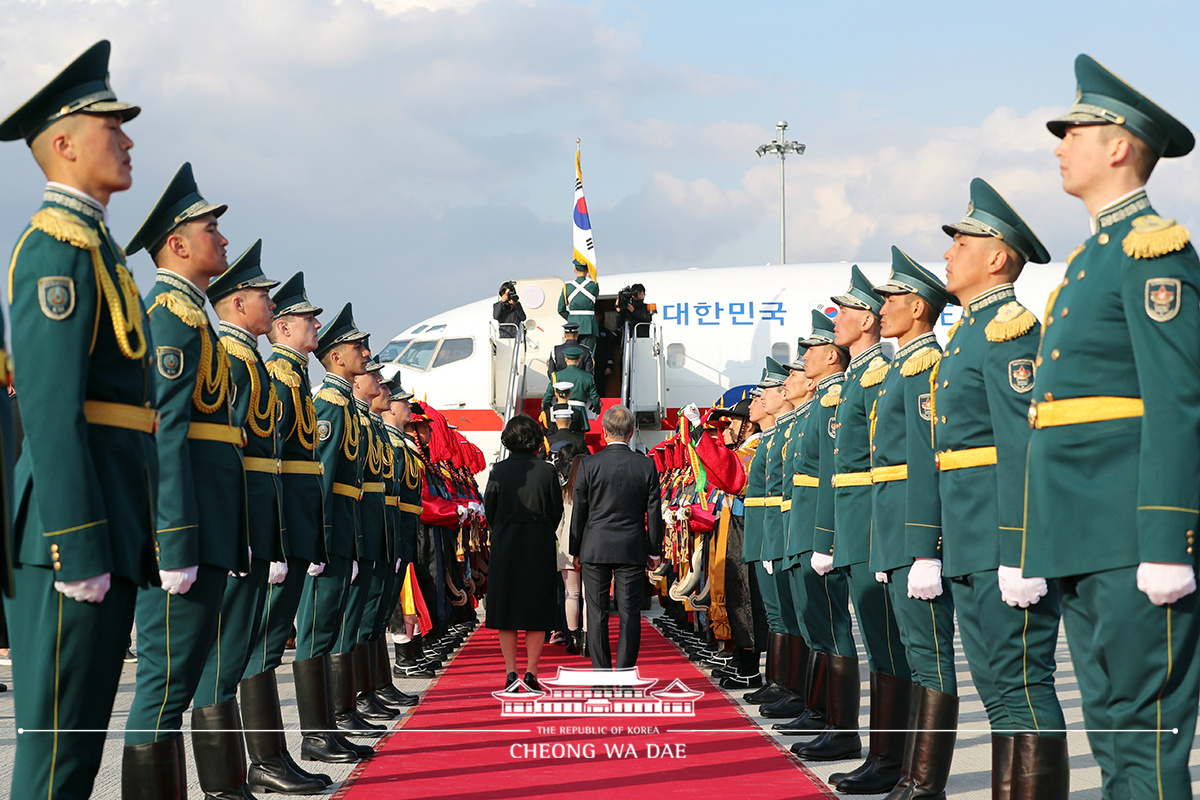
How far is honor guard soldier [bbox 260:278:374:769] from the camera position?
15.4ft

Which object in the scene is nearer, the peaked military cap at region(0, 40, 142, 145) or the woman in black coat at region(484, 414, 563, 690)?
the peaked military cap at region(0, 40, 142, 145)

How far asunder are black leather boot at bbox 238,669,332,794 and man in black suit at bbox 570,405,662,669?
2.73m

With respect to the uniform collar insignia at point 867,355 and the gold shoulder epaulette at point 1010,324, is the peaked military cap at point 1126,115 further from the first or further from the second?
the uniform collar insignia at point 867,355

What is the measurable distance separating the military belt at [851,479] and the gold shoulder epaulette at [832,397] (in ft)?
1.66

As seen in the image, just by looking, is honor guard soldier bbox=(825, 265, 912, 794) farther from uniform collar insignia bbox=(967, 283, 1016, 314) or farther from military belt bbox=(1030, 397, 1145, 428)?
military belt bbox=(1030, 397, 1145, 428)

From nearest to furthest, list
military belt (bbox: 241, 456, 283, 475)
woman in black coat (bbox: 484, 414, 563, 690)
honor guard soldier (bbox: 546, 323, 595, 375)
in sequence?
1. military belt (bbox: 241, 456, 283, 475)
2. woman in black coat (bbox: 484, 414, 563, 690)
3. honor guard soldier (bbox: 546, 323, 595, 375)

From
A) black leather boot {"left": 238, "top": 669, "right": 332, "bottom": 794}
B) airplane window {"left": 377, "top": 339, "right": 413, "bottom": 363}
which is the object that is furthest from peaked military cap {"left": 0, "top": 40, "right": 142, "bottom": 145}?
airplane window {"left": 377, "top": 339, "right": 413, "bottom": 363}

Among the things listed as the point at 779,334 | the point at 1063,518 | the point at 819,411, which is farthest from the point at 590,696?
the point at 779,334

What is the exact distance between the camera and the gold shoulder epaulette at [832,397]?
5.41 m

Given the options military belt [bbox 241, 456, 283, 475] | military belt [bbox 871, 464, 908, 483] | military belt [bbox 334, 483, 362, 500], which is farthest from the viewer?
military belt [bbox 334, 483, 362, 500]

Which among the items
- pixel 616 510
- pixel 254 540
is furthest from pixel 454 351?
pixel 254 540

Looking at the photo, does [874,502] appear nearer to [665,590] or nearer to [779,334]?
[665,590]

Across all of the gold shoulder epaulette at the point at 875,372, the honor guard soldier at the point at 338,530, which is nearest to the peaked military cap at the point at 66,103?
the honor guard soldier at the point at 338,530

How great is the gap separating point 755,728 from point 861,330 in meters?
2.24
